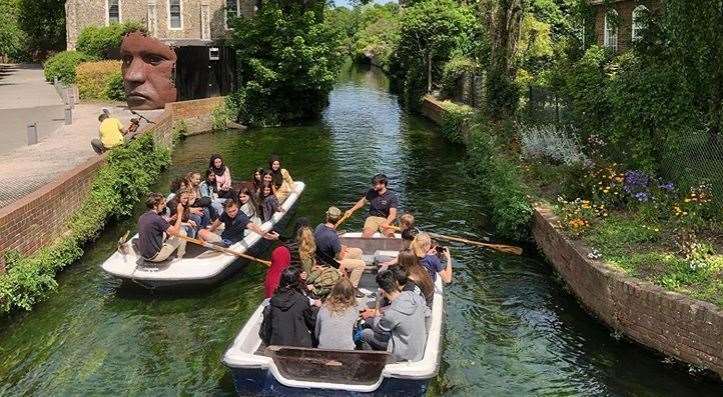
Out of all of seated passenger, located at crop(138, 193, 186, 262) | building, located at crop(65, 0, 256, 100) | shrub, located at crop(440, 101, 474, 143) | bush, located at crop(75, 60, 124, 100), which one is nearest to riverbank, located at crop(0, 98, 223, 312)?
seated passenger, located at crop(138, 193, 186, 262)

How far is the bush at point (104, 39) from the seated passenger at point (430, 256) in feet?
100

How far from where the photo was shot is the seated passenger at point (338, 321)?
330 inches

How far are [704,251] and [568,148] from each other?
24.3 ft

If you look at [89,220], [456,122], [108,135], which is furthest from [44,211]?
[456,122]

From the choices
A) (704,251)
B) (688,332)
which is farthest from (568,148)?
(688,332)

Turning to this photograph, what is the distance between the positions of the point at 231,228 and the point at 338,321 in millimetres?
5666

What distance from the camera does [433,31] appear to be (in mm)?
38438

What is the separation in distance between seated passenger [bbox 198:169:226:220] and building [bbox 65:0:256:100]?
79.8 ft

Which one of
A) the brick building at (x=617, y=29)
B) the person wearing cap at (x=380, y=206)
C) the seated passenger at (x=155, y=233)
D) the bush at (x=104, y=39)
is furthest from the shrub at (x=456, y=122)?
the bush at (x=104, y=39)

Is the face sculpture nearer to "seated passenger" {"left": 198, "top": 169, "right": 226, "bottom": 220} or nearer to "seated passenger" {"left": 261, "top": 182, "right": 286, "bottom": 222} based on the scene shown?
"seated passenger" {"left": 198, "top": 169, "right": 226, "bottom": 220}

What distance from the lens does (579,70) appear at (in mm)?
22031

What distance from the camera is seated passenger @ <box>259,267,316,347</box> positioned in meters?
8.50

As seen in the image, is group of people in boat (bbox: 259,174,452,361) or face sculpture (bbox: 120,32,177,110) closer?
group of people in boat (bbox: 259,174,452,361)

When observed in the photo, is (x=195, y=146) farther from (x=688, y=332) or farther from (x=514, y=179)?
(x=688, y=332)
